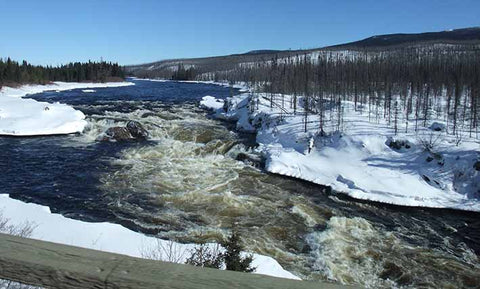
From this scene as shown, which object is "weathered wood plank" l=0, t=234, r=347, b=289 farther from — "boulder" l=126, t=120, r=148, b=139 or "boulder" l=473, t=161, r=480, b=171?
"boulder" l=126, t=120, r=148, b=139

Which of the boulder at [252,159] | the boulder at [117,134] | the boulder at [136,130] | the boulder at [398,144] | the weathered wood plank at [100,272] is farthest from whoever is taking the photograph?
the boulder at [136,130]

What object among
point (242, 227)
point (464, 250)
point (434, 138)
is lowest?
point (464, 250)

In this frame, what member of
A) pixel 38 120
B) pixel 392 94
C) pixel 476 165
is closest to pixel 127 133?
pixel 38 120

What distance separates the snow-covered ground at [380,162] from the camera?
2011 centimetres

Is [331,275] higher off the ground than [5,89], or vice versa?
[5,89]

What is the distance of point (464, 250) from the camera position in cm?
1394

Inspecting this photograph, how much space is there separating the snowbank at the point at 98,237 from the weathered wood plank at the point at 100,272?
24.1ft

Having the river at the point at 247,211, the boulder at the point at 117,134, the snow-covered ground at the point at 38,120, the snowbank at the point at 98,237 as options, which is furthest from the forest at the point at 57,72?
the snowbank at the point at 98,237

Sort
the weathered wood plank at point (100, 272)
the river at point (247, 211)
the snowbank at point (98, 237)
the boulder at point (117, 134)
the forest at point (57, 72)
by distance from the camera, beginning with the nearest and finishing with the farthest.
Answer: the weathered wood plank at point (100, 272) < the snowbank at point (98, 237) < the river at point (247, 211) < the boulder at point (117, 134) < the forest at point (57, 72)

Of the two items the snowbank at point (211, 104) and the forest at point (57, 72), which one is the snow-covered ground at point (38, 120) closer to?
the snowbank at point (211, 104)

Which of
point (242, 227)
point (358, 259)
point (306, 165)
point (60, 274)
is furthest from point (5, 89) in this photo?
point (60, 274)

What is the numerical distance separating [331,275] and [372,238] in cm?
389

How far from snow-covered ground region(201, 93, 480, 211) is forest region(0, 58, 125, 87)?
6060 centimetres

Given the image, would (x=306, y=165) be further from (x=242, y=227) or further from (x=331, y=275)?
(x=331, y=275)
